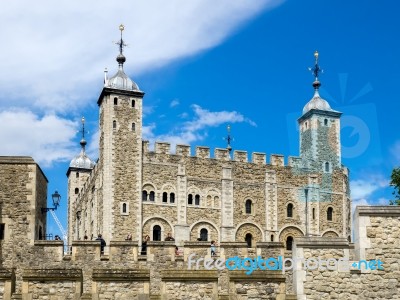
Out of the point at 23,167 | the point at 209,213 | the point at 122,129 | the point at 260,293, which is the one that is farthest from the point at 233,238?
the point at 260,293

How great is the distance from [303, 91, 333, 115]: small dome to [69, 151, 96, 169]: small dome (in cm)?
1949

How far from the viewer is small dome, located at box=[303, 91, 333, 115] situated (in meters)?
62.8

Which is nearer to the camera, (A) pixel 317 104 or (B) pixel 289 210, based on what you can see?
(B) pixel 289 210

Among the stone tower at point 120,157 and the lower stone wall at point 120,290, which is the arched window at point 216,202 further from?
the lower stone wall at point 120,290

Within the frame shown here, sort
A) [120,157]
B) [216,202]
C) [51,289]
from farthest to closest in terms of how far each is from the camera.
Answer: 1. [216,202]
2. [120,157]
3. [51,289]

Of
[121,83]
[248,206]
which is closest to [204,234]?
[248,206]

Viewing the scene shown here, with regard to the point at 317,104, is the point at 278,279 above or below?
below

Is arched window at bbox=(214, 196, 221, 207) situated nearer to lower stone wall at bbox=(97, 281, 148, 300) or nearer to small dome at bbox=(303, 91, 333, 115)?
small dome at bbox=(303, 91, 333, 115)

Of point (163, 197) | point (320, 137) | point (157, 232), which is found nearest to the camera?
point (157, 232)

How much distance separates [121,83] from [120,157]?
5.07 meters

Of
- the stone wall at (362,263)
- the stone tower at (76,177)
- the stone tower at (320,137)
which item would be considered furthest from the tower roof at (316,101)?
the stone wall at (362,263)

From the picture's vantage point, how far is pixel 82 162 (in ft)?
234

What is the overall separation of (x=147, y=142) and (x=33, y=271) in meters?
39.1

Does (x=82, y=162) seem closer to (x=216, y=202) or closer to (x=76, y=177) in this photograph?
(x=76, y=177)
